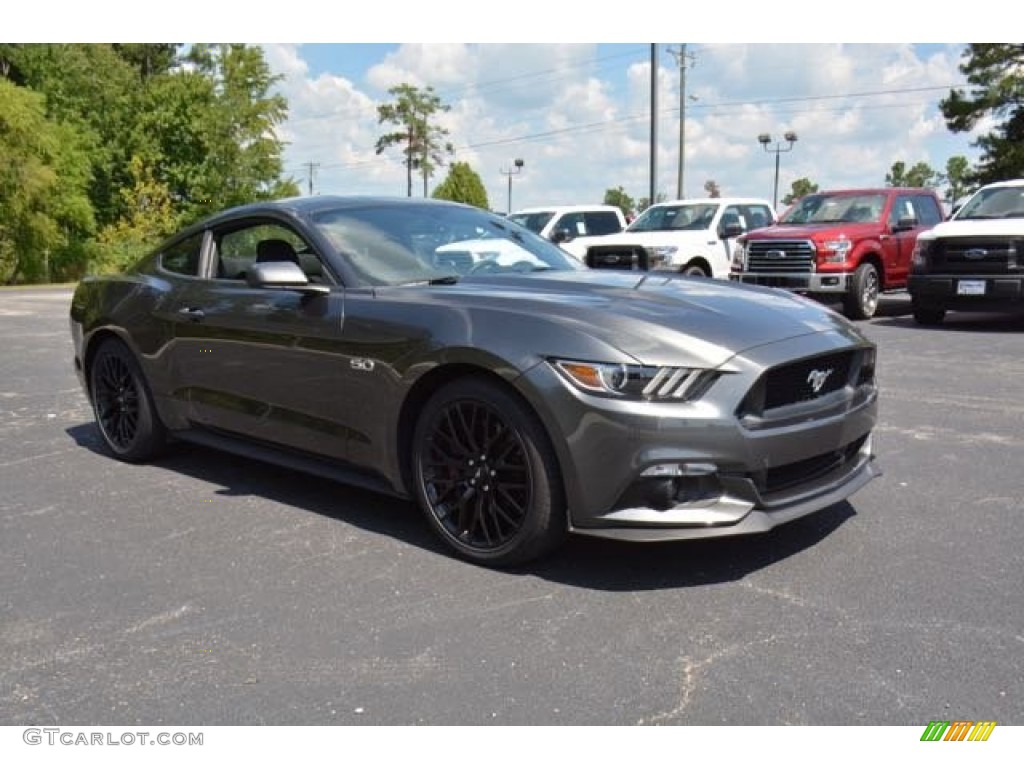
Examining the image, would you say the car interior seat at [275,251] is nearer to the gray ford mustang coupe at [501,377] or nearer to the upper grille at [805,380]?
the gray ford mustang coupe at [501,377]

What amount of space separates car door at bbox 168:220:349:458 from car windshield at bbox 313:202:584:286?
0.60 feet

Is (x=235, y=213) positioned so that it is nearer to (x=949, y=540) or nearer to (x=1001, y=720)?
(x=949, y=540)

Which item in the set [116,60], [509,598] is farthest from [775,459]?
[116,60]

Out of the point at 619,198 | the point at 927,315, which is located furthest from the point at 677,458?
the point at 619,198

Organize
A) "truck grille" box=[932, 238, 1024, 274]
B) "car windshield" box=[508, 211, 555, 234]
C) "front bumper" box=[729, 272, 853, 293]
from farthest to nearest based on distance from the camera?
"car windshield" box=[508, 211, 555, 234] → "front bumper" box=[729, 272, 853, 293] → "truck grille" box=[932, 238, 1024, 274]

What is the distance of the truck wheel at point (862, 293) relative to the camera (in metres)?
13.2

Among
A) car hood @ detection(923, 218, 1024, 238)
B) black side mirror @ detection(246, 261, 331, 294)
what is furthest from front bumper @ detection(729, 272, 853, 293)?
black side mirror @ detection(246, 261, 331, 294)

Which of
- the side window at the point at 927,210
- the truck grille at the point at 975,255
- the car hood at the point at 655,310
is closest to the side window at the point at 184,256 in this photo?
the car hood at the point at 655,310

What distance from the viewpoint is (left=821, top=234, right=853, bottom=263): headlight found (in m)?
13.1

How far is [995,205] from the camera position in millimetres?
12414

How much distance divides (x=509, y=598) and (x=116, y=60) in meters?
55.1

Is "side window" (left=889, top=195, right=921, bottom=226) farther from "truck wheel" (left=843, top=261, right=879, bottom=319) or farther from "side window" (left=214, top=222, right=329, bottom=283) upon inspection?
"side window" (left=214, top=222, right=329, bottom=283)

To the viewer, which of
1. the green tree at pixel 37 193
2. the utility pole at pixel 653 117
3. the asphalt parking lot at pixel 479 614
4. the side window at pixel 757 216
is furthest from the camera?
the green tree at pixel 37 193

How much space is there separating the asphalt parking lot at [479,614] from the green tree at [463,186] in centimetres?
5386
